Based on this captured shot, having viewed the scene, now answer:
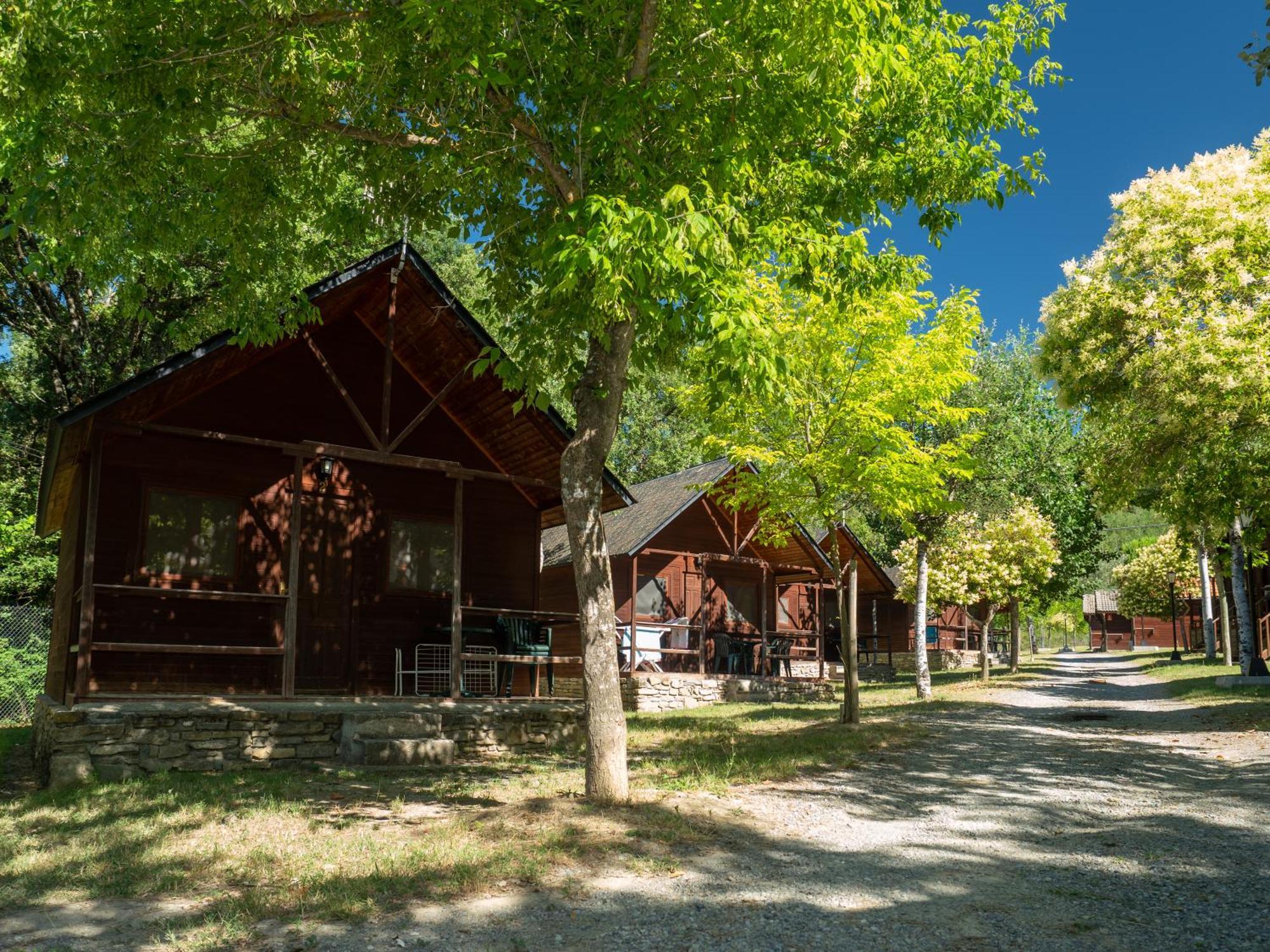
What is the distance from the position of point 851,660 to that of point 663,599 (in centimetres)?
1189

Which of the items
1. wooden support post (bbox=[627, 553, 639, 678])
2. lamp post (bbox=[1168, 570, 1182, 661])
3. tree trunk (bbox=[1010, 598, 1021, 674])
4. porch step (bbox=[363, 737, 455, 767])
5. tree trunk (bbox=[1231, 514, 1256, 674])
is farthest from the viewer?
lamp post (bbox=[1168, 570, 1182, 661])

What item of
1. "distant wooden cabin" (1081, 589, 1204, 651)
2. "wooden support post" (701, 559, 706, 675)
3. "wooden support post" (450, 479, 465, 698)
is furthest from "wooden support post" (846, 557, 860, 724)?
"distant wooden cabin" (1081, 589, 1204, 651)

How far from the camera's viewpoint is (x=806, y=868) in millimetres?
6398

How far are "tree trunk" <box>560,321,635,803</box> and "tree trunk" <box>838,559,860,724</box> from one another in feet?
24.1

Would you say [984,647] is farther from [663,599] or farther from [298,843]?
[298,843]

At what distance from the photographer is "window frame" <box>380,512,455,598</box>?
14.9m

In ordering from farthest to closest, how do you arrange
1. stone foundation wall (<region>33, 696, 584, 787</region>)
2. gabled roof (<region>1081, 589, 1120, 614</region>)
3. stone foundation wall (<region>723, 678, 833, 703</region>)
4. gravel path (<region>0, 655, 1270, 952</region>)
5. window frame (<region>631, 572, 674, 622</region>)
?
gabled roof (<region>1081, 589, 1120, 614</region>), window frame (<region>631, 572, 674, 622</region>), stone foundation wall (<region>723, 678, 833, 703</region>), stone foundation wall (<region>33, 696, 584, 787</region>), gravel path (<region>0, 655, 1270, 952</region>)

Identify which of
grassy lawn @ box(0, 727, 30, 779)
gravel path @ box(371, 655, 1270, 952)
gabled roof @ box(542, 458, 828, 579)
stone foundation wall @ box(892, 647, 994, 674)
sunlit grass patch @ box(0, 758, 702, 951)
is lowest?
stone foundation wall @ box(892, 647, 994, 674)

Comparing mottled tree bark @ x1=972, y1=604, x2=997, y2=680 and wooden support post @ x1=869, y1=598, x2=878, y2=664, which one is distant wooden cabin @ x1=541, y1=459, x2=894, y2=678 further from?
wooden support post @ x1=869, y1=598, x2=878, y2=664

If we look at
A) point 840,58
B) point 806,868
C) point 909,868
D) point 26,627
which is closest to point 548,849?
point 806,868

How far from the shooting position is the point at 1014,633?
34656 mm

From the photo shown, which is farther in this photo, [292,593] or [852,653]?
[852,653]

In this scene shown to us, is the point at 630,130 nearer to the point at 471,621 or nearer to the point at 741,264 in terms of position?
the point at 741,264

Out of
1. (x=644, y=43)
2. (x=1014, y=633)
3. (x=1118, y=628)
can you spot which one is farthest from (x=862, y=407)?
(x=1118, y=628)
